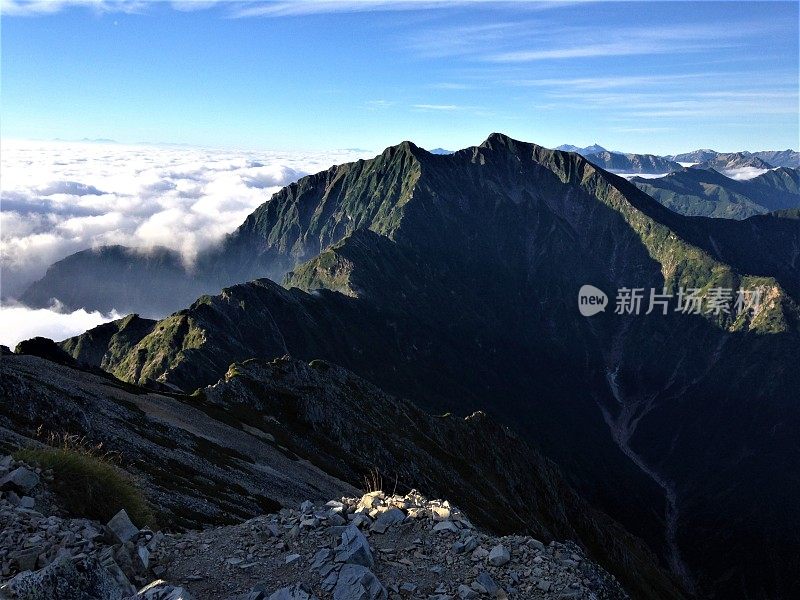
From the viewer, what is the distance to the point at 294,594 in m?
15.3

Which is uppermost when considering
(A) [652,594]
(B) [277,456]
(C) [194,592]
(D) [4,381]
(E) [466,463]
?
(C) [194,592]

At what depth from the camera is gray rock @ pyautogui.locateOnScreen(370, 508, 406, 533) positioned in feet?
63.0

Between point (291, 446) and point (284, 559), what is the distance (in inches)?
2794

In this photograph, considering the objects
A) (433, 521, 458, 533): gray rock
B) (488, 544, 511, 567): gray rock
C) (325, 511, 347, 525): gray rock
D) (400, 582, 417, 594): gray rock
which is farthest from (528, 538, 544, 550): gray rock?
(325, 511, 347, 525): gray rock

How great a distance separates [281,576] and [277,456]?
61.3 meters

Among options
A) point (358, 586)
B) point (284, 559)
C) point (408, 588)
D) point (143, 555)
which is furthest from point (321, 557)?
point (143, 555)

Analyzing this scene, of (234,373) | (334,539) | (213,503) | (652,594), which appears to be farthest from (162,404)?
(652,594)

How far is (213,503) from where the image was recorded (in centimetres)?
3991

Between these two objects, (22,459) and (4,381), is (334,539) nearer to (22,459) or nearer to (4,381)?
(22,459)

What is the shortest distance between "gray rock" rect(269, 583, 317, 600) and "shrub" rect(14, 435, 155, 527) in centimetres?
774

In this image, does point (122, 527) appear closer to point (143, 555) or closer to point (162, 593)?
point (143, 555)

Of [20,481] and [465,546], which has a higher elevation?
[20,481]

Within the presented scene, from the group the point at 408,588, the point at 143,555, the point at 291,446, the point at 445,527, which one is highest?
the point at 445,527

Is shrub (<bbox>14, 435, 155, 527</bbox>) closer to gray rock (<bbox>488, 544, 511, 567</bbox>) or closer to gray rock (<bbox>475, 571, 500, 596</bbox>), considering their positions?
gray rock (<bbox>475, 571, 500, 596</bbox>)
